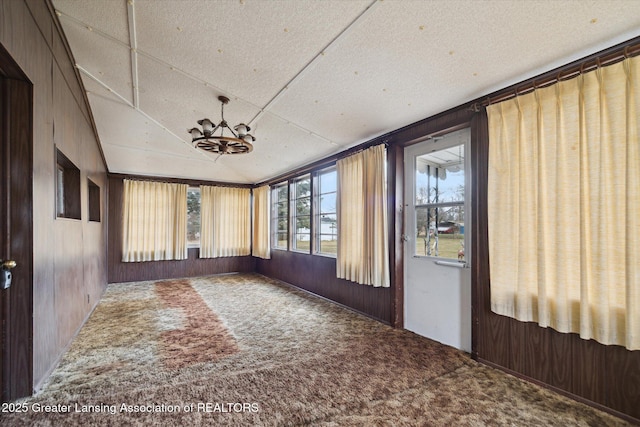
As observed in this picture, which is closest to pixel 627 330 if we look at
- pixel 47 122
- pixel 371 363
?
pixel 371 363

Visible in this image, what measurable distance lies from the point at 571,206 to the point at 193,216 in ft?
23.6

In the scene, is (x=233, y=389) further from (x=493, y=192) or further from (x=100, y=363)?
(x=493, y=192)

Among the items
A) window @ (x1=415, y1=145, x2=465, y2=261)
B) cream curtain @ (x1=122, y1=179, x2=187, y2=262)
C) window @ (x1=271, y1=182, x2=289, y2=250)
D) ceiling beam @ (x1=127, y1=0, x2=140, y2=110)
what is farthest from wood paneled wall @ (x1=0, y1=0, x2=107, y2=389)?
window @ (x1=271, y1=182, x2=289, y2=250)

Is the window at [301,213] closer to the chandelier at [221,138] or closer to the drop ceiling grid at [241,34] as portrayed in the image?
the chandelier at [221,138]

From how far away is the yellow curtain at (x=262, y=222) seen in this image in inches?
272

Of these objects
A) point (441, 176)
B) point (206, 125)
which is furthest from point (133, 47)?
point (441, 176)

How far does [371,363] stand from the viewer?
8.42ft

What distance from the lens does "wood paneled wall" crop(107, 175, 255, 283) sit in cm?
630

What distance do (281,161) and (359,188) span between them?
82.0 inches

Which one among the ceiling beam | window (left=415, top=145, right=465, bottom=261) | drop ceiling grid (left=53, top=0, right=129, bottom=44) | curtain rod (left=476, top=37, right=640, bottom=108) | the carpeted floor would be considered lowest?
the carpeted floor

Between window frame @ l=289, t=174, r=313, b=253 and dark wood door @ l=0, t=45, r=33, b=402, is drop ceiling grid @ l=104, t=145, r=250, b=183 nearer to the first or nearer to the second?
window frame @ l=289, t=174, r=313, b=253

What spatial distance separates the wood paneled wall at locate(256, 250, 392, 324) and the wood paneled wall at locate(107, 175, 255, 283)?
1.52 m

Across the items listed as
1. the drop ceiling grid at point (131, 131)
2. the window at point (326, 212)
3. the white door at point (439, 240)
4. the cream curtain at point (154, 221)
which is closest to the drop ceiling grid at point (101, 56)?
the drop ceiling grid at point (131, 131)

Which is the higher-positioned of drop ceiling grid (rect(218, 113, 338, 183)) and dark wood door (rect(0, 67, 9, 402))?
drop ceiling grid (rect(218, 113, 338, 183))
